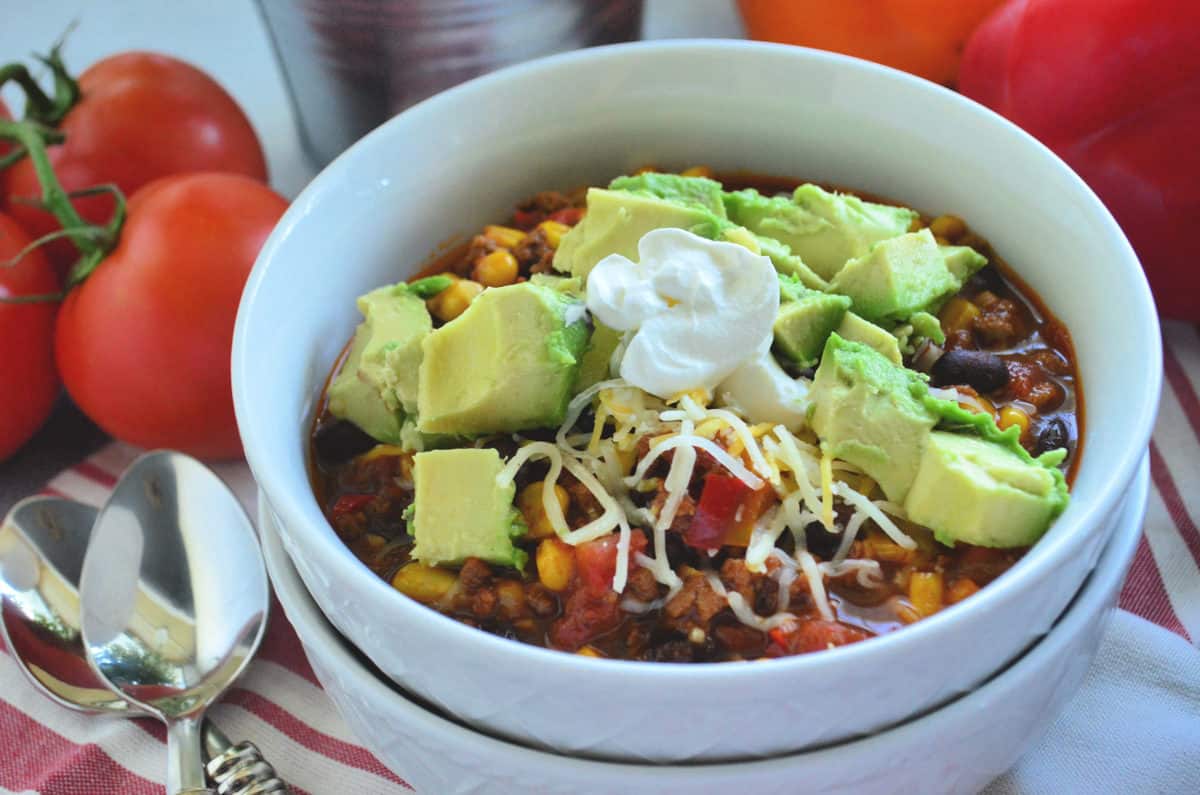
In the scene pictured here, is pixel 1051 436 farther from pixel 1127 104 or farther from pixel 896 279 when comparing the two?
pixel 1127 104

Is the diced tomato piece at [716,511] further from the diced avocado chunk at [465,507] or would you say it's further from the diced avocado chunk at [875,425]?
the diced avocado chunk at [465,507]

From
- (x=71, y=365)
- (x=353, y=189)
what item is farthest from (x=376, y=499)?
(x=71, y=365)

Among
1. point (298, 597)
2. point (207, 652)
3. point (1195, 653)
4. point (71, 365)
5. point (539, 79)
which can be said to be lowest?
point (1195, 653)

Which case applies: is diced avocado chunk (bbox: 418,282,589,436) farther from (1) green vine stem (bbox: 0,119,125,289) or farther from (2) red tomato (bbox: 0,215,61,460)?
(2) red tomato (bbox: 0,215,61,460)

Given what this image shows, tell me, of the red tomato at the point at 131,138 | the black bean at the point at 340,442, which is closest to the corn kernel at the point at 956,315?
the black bean at the point at 340,442

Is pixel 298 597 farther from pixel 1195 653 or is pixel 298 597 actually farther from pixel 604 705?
pixel 1195 653

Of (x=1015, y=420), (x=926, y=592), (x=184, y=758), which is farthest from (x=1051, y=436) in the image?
(x=184, y=758)

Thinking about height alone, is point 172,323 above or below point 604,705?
below
